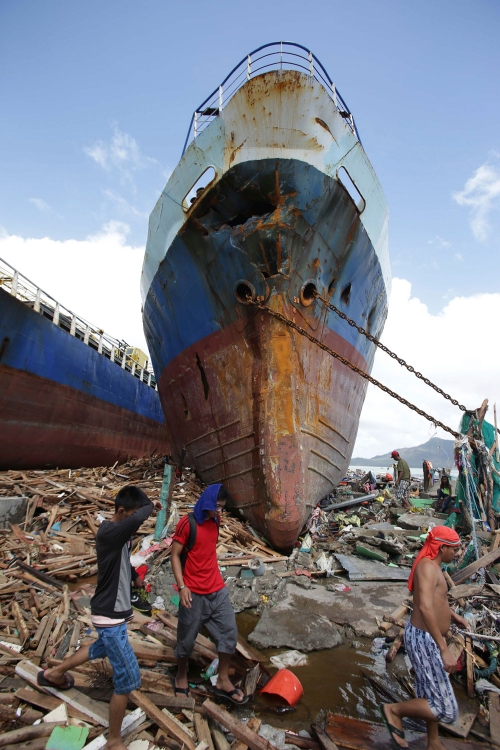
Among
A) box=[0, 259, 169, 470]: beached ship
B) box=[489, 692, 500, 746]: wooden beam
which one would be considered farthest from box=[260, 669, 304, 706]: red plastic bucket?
box=[0, 259, 169, 470]: beached ship

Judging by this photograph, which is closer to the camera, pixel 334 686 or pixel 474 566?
pixel 334 686

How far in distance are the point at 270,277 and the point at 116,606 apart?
201 inches

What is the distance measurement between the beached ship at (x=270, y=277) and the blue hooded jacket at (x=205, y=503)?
9.56 feet

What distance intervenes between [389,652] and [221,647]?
1.69m

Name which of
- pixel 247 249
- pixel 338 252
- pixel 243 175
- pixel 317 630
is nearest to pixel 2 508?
pixel 317 630

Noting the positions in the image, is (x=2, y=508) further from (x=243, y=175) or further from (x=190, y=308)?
(x=243, y=175)

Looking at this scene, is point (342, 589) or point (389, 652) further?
point (342, 589)

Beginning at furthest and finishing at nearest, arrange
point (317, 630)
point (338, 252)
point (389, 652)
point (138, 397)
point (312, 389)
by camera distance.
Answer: point (138, 397), point (338, 252), point (312, 389), point (317, 630), point (389, 652)

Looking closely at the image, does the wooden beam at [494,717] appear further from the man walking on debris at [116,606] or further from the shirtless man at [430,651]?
the man walking on debris at [116,606]

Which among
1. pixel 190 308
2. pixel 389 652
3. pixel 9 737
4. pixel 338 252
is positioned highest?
pixel 338 252

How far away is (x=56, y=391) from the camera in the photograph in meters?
10.6

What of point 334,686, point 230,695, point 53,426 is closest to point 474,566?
point 334,686

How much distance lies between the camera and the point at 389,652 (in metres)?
3.27

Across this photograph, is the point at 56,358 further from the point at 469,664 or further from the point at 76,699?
the point at 469,664
